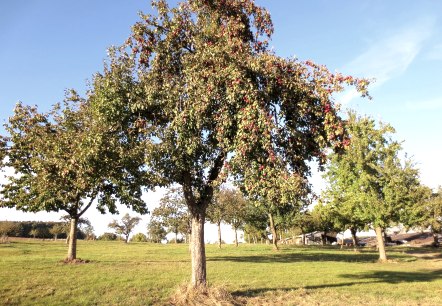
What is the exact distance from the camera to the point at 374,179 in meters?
37.0

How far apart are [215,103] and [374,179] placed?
28923 millimetres

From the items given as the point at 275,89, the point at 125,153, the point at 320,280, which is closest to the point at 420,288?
the point at 320,280

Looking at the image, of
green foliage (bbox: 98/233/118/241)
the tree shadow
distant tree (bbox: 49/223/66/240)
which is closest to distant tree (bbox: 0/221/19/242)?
distant tree (bbox: 49/223/66/240)

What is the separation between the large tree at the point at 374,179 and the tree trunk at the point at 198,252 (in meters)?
24.7

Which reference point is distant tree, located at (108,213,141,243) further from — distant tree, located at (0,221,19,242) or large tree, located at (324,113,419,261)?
large tree, located at (324,113,419,261)

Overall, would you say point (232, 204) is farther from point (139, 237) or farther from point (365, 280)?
point (139, 237)

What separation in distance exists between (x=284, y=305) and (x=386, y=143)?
29.6 meters

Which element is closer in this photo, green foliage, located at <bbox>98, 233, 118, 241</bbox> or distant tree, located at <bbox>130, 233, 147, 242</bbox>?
green foliage, located at <bbox>98, 233, 118, 241</bbox>

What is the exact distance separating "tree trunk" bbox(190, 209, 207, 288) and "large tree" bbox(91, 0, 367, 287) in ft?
0.16

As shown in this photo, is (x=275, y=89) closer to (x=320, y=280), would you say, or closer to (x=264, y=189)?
(x=264, y=189)

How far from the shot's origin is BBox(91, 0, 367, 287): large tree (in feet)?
44.7

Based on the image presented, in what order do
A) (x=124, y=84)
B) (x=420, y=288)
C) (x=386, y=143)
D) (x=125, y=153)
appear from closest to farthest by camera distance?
(x=125, y=153), (x=124, y=84), (x=420, y=288), (x=386, y=143)

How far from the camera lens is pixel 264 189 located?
13.5m

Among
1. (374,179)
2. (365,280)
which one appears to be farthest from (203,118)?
(374,179)
